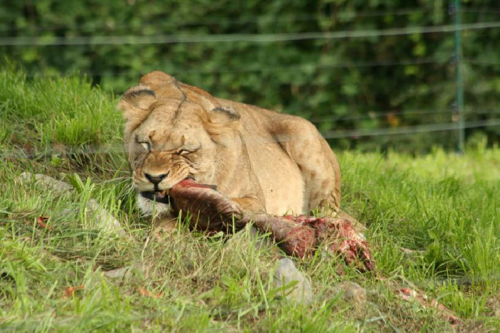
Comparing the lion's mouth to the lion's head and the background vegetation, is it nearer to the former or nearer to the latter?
the lion's head

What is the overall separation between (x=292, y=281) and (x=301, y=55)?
6550 mm

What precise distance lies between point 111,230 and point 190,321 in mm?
915

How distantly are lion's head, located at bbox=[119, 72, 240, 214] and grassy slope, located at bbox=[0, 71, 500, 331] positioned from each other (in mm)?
231

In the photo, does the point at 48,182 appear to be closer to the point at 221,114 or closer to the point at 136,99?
the point at 136,99

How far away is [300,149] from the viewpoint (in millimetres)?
6309

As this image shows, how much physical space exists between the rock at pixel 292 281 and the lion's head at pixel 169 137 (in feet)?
2.49

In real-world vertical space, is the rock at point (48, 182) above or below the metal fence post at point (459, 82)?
above

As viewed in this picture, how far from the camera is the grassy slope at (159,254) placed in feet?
12.8

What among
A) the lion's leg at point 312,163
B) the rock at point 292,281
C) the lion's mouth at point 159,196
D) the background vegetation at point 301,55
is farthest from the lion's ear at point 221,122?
the background vegetation at point 301,55

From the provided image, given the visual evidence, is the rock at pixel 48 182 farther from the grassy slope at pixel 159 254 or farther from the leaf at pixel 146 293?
the leaf at pixel 146 293

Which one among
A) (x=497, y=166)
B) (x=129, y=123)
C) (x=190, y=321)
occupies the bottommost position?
(x=497, y=166)

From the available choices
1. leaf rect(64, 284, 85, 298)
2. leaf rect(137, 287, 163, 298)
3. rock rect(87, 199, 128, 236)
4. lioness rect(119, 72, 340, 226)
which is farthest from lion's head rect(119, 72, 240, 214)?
leaf rect(64, 284, 85, 298)

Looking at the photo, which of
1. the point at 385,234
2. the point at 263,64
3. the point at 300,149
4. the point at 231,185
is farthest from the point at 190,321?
the point at 263,64

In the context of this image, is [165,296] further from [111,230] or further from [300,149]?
[300,149]
